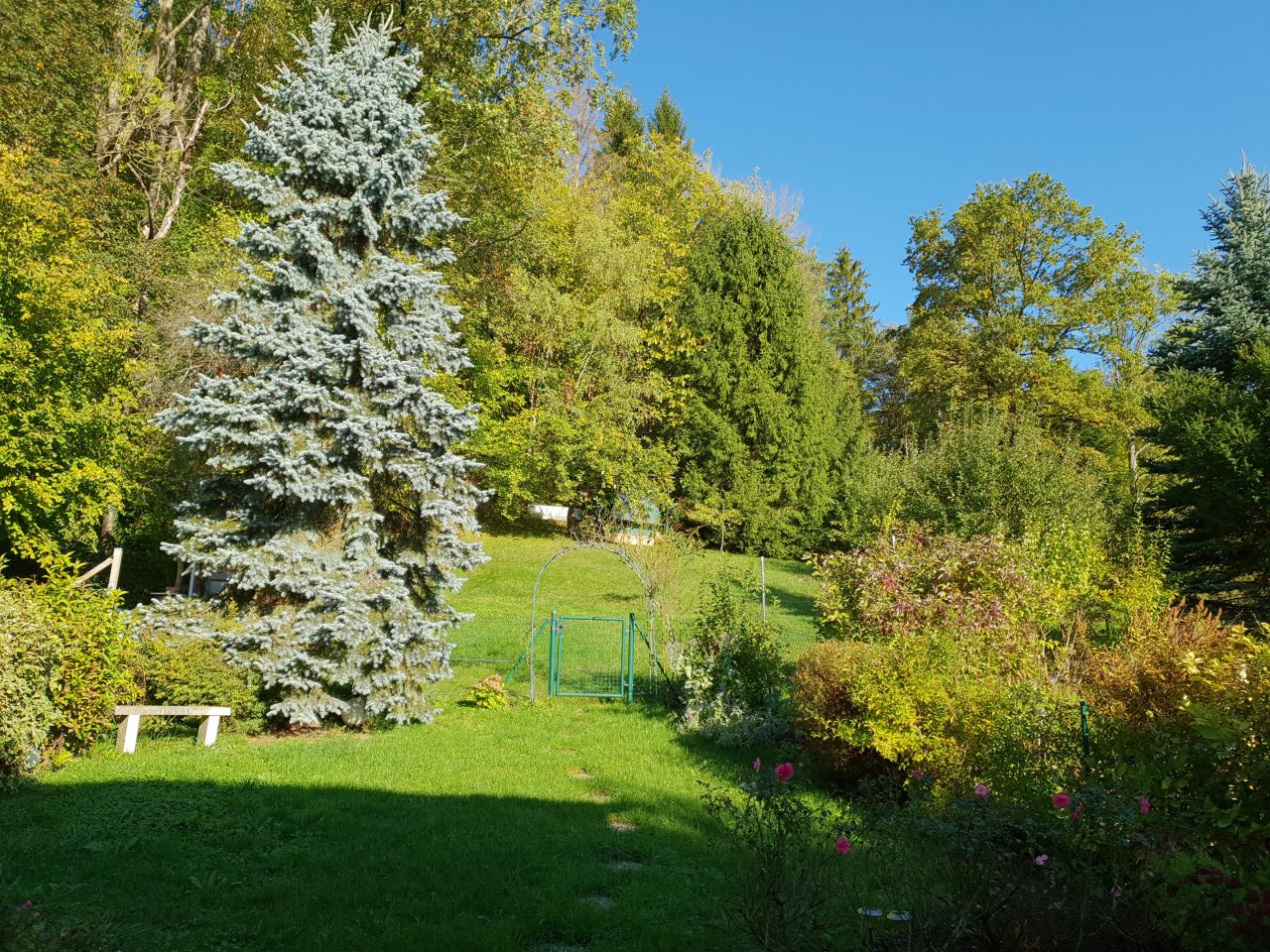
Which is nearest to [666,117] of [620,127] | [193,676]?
[620,127]

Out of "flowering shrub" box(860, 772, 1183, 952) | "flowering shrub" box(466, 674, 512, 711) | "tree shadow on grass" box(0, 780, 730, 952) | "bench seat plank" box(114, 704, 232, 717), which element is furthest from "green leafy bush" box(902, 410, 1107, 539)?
"bench seat plank" box(114, 704, 232, 717)

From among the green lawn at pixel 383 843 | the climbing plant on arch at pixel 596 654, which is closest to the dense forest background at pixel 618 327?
the green lawn at pixel 383 843

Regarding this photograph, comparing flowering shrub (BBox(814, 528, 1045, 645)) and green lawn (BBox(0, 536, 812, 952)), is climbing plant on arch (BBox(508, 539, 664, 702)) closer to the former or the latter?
green lawn (BBox(0, 536, 812, 952))

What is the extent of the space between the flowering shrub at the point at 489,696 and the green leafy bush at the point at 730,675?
2338 millimetres

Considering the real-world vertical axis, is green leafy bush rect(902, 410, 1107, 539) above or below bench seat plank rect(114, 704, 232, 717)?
above

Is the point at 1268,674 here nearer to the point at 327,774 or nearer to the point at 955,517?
the point at 327,774

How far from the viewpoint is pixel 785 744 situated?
8508 mm

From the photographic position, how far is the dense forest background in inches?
504

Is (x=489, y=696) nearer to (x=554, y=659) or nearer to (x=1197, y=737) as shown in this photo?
(x=554, y=659)

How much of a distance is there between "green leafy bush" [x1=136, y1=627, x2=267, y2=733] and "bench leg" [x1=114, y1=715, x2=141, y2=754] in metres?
0.31

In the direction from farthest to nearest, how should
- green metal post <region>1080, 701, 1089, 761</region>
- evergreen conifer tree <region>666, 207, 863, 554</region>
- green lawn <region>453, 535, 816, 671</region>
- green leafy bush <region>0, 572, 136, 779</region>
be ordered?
evergreen conifer tree <region>666, 207, 863, 554</region>
green lawn <region>453, 535, 816, 671</region>
green leafy bush <region>0, 572, 136, 779</region>
green metal post <region>1080, 701, 1089, 761</region>

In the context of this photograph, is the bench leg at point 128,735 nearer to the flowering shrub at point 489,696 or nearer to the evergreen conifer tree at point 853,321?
the flowering shrub at point 489,696

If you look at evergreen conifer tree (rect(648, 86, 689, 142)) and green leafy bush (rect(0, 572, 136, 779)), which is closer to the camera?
green leafy bush (rect(0, 572, 136, 779))

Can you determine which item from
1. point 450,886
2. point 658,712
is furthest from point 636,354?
point 450,886
